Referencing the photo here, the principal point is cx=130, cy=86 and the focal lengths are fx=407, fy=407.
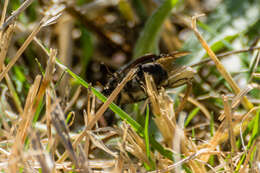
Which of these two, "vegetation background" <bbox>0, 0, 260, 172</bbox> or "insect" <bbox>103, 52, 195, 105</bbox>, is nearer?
"vegetation background" <bbox>0, 0, 260, 172</bbox>

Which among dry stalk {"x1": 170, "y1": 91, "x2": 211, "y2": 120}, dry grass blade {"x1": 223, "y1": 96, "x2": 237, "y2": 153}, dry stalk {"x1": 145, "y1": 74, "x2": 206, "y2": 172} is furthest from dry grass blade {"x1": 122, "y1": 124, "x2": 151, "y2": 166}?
dry stalk {"x1": 170, "y1": 91, "x2": 211, "y2": 120}

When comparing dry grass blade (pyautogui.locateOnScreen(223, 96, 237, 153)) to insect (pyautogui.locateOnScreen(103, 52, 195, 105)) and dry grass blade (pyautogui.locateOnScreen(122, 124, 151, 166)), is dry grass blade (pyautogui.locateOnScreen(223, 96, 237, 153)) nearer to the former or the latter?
dry grass blade (pyautogui.locateOnScreen(122, 124, 151, 166))

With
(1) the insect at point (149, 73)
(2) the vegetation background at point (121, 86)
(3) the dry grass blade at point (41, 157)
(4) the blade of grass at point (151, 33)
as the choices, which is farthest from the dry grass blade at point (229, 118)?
(4) the blade of grass at point (151, 33)

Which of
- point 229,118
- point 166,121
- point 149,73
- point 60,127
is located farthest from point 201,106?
point 60,127

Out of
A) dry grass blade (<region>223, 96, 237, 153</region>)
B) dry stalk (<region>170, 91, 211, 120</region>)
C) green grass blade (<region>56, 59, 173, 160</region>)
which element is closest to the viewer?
dry grass blade (<region>223, 96, 237, 153</region>)

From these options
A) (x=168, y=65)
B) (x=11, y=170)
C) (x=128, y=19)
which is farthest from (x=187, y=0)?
(x=11, y=170)

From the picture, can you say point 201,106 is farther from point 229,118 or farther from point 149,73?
point 229,118

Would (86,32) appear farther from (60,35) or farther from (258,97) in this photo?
(258,97)
